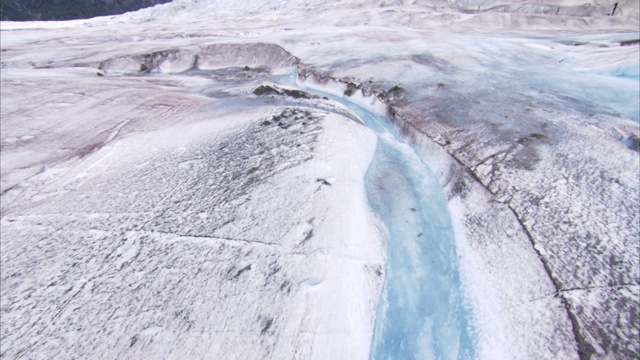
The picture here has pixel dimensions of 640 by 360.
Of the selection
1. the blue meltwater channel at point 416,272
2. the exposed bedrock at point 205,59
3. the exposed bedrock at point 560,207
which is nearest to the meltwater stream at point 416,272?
the blue meltwater channel at point 416,272

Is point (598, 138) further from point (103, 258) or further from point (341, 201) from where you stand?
point (103, 258)

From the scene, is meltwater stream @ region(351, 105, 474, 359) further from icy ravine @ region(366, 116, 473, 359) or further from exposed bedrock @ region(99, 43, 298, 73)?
exposed bedrock @ region(99, 43, 298, 73)

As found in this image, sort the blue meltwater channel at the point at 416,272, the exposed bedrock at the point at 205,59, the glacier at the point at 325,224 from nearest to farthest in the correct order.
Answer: the glacier at the point at 325,224 < the blue meltwater channel at the point at 416,272 < the exposed bedrock at the point at 205,59

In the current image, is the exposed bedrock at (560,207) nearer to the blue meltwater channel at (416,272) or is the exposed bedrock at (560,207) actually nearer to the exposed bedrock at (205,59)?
the blue meltwater channel at (416,272)


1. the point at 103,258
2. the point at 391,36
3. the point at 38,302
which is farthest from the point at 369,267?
the point at 391,36

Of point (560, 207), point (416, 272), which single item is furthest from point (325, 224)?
point (560, 207)

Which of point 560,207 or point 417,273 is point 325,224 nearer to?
point 417,273

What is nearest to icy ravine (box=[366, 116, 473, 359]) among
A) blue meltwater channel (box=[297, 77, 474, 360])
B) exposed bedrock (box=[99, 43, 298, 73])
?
blue meltwater channel (box=[297, 77, 474, 360])
